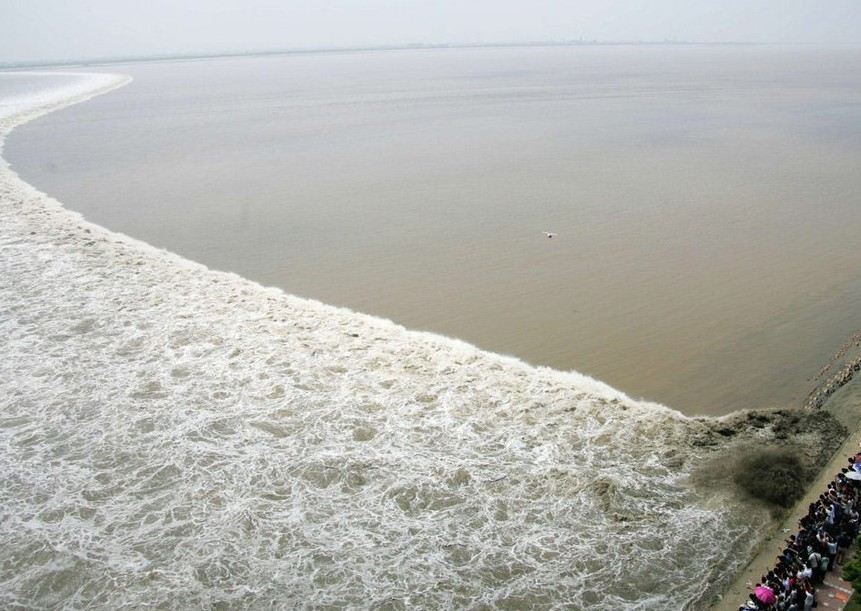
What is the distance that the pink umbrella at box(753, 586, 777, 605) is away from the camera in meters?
9.09

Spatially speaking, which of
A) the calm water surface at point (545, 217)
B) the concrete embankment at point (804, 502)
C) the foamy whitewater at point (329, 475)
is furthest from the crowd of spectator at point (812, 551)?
the calm water surface at point (545, 217)

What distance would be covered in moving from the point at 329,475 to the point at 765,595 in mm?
7485

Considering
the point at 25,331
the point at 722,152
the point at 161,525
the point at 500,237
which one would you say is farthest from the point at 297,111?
the point at 161,525

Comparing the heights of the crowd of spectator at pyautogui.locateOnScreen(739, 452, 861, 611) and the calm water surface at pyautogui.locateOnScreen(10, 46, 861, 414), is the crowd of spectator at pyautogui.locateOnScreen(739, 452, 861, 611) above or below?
below

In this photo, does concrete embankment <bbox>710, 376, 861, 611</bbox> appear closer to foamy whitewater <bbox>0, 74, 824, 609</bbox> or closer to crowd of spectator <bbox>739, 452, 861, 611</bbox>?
→ crowd of spectator <bbox>739, 452, 861, 611</bbox>

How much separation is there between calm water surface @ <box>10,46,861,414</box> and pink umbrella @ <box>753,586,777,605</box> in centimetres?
555

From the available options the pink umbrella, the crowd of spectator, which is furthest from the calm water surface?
the pink umbrella

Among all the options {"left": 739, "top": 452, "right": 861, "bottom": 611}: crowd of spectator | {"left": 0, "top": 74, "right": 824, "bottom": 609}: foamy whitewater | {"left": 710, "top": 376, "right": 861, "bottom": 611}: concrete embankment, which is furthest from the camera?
{"left": 0, "top": 74, "right": 824, "bottom": 609}: foamy whitewater

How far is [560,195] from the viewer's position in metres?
29.5

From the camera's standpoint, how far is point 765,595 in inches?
360

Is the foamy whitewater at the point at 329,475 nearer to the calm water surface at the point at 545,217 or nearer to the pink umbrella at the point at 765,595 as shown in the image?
the pink umbrella at the point at 765,595

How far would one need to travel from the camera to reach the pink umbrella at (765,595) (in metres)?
9.09

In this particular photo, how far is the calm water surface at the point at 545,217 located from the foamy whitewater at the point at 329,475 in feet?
7.03

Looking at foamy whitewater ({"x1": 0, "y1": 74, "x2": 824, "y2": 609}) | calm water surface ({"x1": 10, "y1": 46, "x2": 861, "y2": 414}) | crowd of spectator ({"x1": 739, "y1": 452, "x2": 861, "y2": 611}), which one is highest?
calm water surface ({"x1": 10, "y1": 46, "x2": 861, "y2": 414})
